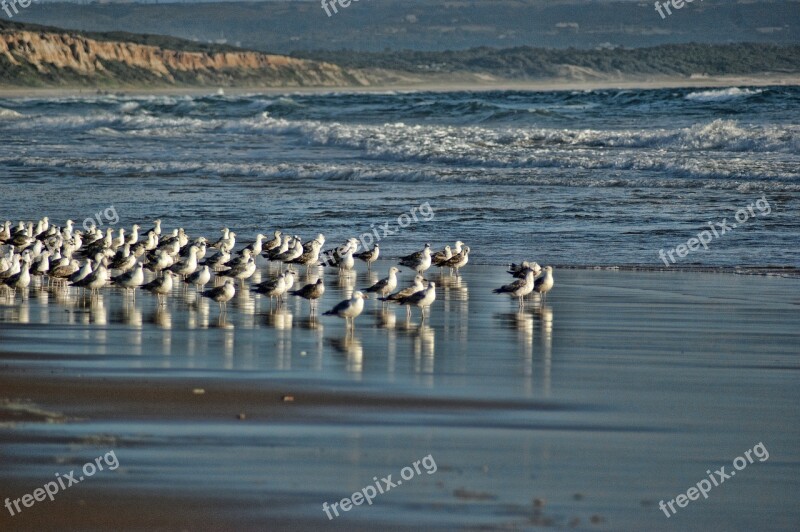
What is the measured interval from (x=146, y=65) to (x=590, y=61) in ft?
172

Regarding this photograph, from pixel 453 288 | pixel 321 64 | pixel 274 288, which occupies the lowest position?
pixel 453 288

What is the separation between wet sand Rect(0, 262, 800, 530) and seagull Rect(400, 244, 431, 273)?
9.88 ft

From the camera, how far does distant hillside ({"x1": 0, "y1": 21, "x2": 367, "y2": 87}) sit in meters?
118

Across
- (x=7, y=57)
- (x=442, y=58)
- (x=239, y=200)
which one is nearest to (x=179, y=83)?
(x=7, y=57)

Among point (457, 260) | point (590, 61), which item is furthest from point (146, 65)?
point (457, 260)

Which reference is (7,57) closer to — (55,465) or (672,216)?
(672,216)

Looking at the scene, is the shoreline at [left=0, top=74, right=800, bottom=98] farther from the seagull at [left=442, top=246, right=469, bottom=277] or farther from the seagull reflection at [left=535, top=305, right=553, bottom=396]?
the seagull reflection at [left=535, top=305, right=553, bottom=396]

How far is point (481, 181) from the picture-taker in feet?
91.7

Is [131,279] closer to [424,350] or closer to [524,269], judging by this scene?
[524,269]

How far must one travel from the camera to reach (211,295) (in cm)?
1390

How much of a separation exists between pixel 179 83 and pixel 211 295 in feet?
390

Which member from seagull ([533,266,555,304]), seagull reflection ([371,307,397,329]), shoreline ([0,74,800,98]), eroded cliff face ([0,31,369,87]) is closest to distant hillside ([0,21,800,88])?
eroded cliff face ([0,31,369,87])

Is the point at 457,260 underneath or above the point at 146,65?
underneath

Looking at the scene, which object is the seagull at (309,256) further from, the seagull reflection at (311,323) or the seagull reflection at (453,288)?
the seagull reflection at (311,323)
